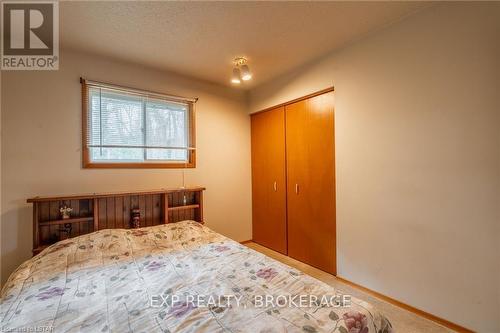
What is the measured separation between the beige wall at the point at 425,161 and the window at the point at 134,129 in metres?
1.98

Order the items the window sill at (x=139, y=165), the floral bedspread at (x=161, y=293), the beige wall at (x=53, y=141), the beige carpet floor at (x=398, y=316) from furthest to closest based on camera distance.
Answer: the window sill at (x=139, y=165) → the beige wall at (x=53, y=141) → the beige carpet floor at (x=398, y=316) → the floral bedspread at (x=161, y=293)

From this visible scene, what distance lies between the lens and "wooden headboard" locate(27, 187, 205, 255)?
2.23 m

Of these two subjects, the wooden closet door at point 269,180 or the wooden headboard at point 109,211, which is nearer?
the wooden headboard at point 109,211

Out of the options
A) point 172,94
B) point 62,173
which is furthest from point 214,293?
point 172,94

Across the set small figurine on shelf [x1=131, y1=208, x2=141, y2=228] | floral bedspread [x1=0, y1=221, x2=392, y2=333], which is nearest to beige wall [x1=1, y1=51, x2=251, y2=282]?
small figurine on shelf [x1=131, y1=208, x2=141, y2=228]

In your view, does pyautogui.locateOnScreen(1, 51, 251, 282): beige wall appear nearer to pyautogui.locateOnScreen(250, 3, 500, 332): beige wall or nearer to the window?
the window

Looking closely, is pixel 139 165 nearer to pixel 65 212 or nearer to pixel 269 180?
pixel 65 212

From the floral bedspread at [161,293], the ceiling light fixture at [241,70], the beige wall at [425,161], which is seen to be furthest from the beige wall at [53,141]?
the beige wall at [425,161]

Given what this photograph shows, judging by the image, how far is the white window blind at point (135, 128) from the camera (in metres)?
2.59

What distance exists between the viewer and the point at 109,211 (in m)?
2.55

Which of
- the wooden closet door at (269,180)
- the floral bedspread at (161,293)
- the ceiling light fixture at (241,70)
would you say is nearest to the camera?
the floral bedspread at (161,293)

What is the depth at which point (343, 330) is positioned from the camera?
105 centimetres

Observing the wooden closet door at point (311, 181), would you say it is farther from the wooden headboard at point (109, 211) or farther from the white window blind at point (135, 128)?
the white window blind at point (135, 128)

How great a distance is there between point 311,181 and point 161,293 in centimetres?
207
